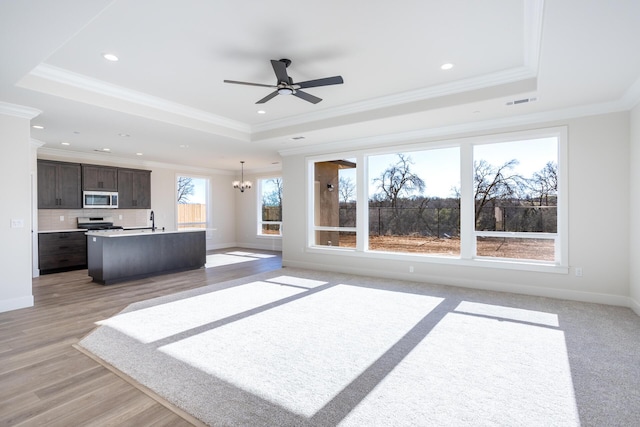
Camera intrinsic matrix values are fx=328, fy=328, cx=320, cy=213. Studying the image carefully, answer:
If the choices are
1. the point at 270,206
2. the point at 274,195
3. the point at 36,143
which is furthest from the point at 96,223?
the point at 274,195

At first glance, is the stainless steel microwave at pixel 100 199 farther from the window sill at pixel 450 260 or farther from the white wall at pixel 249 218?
the window sill at pixel 450 260

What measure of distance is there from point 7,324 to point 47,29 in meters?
3.21

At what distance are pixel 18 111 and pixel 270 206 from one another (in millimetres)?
6645

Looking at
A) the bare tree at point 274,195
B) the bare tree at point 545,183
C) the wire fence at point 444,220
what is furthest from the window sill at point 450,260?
the bare tree at point 274,195

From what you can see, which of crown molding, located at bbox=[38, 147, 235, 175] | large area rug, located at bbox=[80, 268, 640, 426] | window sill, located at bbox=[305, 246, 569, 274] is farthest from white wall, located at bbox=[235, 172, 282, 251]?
large area rug, located at bbox=[80, 268, 640, 426]

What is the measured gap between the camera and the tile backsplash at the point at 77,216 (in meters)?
7.04

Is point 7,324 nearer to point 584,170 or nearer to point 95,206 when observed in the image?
point 95,206

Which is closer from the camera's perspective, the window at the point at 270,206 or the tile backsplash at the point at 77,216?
the tile backsplash at the point at 77,216

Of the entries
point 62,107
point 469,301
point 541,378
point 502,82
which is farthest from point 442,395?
point 62,107

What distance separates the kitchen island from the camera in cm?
562

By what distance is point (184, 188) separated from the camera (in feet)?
32.3

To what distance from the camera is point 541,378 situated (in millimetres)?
2432

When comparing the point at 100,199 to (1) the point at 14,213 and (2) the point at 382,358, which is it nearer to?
(1) the point at 14,213

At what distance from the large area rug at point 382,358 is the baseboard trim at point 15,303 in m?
1.45
